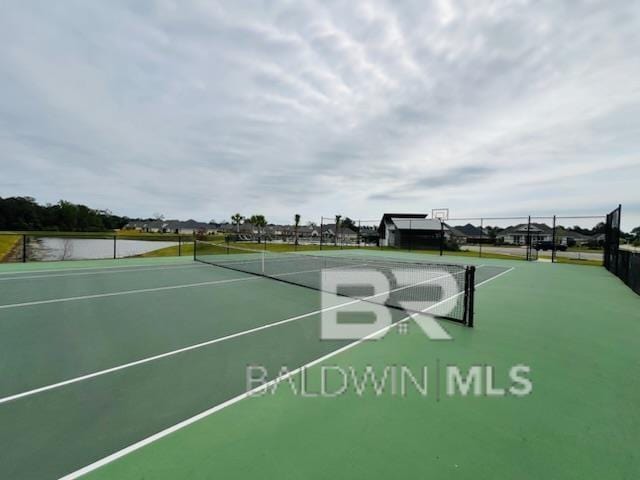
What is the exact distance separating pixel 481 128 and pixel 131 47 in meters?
14.2

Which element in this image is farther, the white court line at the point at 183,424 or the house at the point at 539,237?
the house at the point at 539,237

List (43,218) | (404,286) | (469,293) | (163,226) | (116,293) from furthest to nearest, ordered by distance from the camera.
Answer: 1. (163,226)
2. (43,218)
3. (404,286)
4. (116,293)
5. (469,293)

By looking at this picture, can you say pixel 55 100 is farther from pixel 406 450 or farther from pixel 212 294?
pixel 406 450

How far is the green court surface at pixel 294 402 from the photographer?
1779 millimetres

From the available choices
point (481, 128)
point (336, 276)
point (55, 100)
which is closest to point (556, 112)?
point (481, 128)

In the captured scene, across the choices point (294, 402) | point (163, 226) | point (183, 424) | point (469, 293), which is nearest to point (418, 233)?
point (469, 293)

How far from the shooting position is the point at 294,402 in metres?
2.50

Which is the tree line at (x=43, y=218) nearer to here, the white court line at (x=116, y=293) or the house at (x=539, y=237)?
the white court line at (x=116, y=293)

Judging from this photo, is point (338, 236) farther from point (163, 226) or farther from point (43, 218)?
point (163, 226)

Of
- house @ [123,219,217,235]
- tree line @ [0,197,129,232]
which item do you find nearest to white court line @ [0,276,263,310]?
tree line @ [0,197,129,232]

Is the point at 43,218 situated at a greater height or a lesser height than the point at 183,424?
greater

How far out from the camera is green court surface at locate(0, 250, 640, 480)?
70.1 inches

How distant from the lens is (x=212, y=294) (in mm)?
6930

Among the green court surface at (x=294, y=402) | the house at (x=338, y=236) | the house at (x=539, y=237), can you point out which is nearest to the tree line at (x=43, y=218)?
the house at (x=338, y=236)
